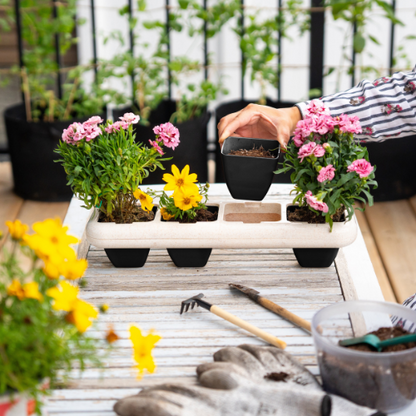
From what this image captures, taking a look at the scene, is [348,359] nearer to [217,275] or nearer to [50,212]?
[217,275]

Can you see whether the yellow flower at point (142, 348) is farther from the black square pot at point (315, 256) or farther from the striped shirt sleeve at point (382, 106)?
the striped shirt sleeve at point (382, 106)

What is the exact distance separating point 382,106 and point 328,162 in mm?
401

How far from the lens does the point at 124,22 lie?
3.21 meters

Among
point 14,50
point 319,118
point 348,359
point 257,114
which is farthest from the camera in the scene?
point 14,50

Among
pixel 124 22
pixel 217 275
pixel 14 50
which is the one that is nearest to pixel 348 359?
pixel 217 275

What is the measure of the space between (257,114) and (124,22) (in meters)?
2.28

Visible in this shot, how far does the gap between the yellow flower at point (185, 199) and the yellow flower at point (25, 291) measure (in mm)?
459

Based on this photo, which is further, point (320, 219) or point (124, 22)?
point (124, 22)

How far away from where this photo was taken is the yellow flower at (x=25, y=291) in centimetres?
52

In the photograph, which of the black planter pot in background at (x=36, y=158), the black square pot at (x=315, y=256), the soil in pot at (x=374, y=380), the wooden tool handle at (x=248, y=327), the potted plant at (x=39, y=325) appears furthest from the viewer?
the black planter pot in background at (x=36, y=158)

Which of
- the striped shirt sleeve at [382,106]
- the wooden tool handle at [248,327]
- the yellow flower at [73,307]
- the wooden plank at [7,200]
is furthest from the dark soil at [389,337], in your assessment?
the wooden plank at [7,200]

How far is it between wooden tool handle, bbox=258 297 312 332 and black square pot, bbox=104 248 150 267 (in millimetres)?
253

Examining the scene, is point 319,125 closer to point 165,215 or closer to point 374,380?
point 165,215

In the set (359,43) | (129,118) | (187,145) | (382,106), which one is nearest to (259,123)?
(382,106)
